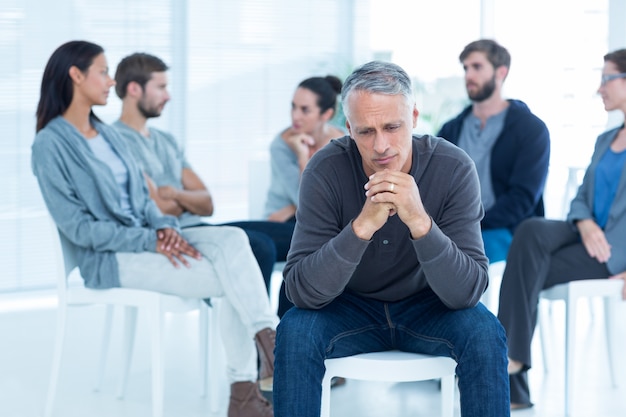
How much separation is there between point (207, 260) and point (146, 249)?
0.70ft

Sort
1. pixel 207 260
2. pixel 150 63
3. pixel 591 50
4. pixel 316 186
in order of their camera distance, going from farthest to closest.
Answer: pixel 591 50 → pixel 150 63 → pixel 207 260 → pixel 316 186

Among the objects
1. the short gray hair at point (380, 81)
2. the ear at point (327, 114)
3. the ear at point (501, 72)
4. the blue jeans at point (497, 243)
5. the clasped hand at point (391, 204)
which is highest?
the ear at point (501, 72)

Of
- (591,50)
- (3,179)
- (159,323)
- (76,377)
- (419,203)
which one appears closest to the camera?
(419,203)

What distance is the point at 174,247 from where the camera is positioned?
10.2 feet

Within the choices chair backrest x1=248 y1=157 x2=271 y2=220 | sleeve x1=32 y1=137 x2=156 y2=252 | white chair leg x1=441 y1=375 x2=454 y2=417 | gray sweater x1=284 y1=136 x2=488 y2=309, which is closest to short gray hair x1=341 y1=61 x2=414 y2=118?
gray sweater x1=284 y1=136 x2=488 y2=309

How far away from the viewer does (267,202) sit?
411 centimetres

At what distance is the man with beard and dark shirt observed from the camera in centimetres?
366

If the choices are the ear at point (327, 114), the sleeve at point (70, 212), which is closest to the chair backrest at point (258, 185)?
the ear at point (327, 114)

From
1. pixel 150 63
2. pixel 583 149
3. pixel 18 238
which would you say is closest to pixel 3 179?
pixel 18 238

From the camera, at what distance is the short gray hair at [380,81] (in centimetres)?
211

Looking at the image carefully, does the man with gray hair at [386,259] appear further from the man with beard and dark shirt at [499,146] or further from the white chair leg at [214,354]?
the man with beard and dark shirt at [499,146]

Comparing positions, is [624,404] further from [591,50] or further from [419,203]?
[591,50]

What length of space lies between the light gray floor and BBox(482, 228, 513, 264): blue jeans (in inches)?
20.8

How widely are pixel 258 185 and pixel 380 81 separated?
87.8 inches
